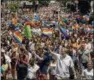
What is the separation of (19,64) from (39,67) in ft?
2.38

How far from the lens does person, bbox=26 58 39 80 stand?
12.5 meters

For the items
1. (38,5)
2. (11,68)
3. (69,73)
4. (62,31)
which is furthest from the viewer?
(38,5)

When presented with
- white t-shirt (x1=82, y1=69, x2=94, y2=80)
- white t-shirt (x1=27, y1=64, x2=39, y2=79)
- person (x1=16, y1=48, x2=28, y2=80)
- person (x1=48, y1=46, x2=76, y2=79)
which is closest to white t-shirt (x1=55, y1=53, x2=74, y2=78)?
person (x1=48, y1=46, x2=76, y2=79)

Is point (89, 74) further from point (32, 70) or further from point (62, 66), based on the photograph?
point (32, 70)

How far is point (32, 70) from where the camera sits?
12.5 m

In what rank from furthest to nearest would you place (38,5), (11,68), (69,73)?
(38,5), (11,68), (69,73)

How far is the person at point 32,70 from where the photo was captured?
492 inches

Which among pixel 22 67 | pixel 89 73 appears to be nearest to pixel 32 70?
pixel 22 67

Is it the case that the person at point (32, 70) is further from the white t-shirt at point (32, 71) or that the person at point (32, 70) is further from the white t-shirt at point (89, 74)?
the white t-shirt at point (89, 74)

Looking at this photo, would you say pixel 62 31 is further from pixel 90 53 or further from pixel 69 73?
pixel 69 73

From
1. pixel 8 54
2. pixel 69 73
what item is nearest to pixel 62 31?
pixel 8 54

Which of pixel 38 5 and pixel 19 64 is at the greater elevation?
pixel 19 64

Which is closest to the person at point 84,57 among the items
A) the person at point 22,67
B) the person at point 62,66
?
the person at point 62,66

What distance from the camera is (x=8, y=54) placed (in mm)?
13656
